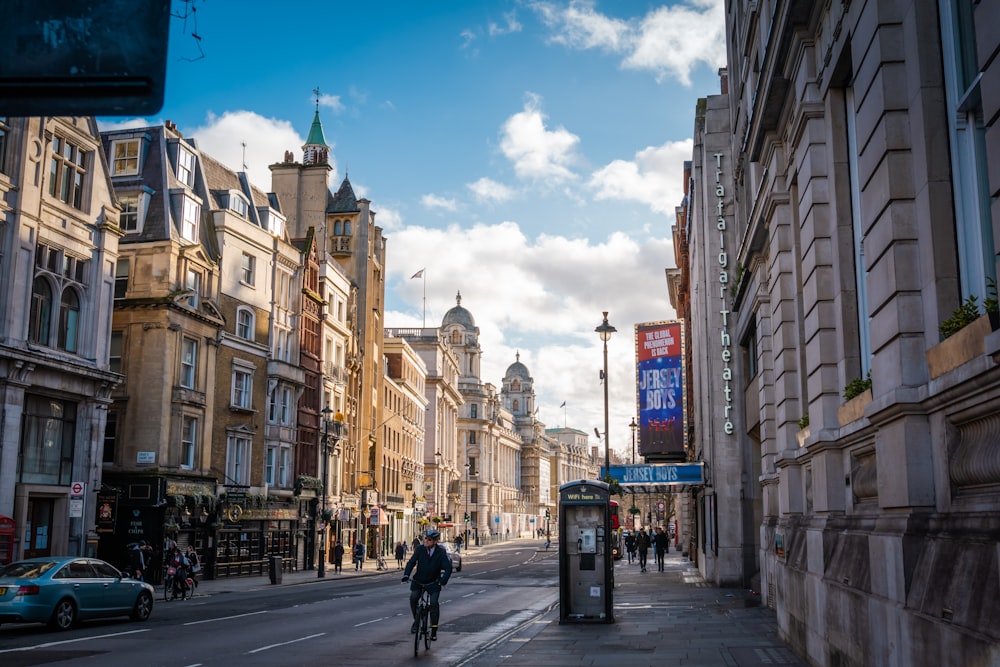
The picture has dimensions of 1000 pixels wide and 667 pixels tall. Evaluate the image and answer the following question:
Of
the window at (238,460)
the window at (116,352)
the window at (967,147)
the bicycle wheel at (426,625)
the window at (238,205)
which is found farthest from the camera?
the window at (238,205)

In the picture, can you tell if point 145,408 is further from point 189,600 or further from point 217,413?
point 189,600

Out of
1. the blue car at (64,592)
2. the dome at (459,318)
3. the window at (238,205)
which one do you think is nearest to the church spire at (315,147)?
the window at (238,205)

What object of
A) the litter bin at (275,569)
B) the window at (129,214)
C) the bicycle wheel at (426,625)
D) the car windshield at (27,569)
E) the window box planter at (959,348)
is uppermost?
the window at (129,214)

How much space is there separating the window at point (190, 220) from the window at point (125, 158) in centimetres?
266

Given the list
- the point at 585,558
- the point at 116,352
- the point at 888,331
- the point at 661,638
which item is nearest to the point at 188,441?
the point at 116,352

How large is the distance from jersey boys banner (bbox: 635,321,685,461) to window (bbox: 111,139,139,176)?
25.1m

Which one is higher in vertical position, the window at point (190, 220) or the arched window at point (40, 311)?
the window at point (190, 220)

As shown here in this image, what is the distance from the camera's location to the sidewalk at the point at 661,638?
14.8 m

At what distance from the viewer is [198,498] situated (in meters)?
40.5

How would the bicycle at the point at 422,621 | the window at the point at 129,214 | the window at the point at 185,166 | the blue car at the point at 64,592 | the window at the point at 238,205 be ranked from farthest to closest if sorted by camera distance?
the window at the point at 238,205, the window at the point at 185,166, the window at the point at 129,214, the blue car at the point at 64,592, the bicycle at the point at 422,621

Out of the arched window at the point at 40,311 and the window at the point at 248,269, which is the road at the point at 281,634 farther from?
the window at the point at 248,269

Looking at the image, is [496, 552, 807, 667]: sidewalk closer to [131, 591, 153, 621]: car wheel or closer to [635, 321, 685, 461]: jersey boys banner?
[131, 591, 153, 621]: car wheel

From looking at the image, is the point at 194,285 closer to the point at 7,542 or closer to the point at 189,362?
the point at 189,362

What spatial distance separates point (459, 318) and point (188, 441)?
116 metres
